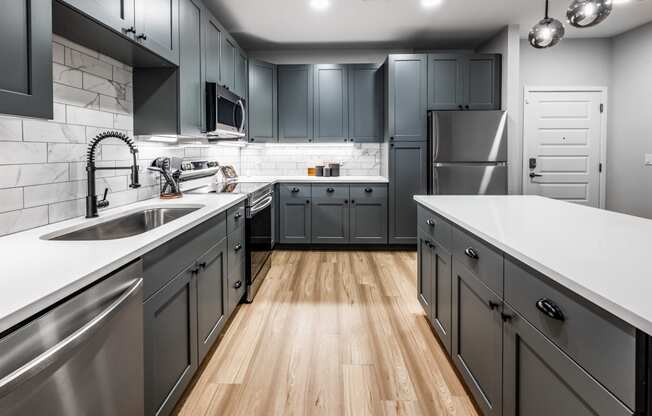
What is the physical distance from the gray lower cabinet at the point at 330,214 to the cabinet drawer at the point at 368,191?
0.10 meters

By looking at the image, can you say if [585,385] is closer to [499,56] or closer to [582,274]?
[582,274]

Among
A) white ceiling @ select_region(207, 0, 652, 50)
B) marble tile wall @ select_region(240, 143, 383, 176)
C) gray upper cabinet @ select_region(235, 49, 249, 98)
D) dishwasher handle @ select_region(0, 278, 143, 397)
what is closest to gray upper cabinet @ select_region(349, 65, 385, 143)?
marble tile wall @ select_region(240, 143, 383, 176)

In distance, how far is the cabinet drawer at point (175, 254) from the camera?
1415mm

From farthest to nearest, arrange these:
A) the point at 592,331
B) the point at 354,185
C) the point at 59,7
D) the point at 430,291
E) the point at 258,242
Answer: the point at 354,185 → the point at 258,242 → the point at 430,291 → the point at 59,7 → the point at 592,331

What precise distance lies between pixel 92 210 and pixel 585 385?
80.7 inches

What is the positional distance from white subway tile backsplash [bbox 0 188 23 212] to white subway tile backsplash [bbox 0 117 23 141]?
21 centimetres

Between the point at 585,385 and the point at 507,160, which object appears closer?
the point at 585,385

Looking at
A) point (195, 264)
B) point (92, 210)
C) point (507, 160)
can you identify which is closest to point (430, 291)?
point (195, 264)

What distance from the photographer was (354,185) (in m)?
4.90

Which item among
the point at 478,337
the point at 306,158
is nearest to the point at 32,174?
the point at 478,337

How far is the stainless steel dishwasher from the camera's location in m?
0.78

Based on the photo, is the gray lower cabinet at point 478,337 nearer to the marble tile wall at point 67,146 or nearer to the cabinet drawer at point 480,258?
the cabinet drawer at point 480,258

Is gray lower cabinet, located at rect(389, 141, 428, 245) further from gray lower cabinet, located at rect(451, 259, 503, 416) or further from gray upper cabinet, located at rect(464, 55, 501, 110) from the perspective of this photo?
gray lower cabinet, located at rect(451, 259, 503, 416)

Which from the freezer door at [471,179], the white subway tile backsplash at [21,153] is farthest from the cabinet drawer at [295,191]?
the white subway tile backsplash at [21,153]
